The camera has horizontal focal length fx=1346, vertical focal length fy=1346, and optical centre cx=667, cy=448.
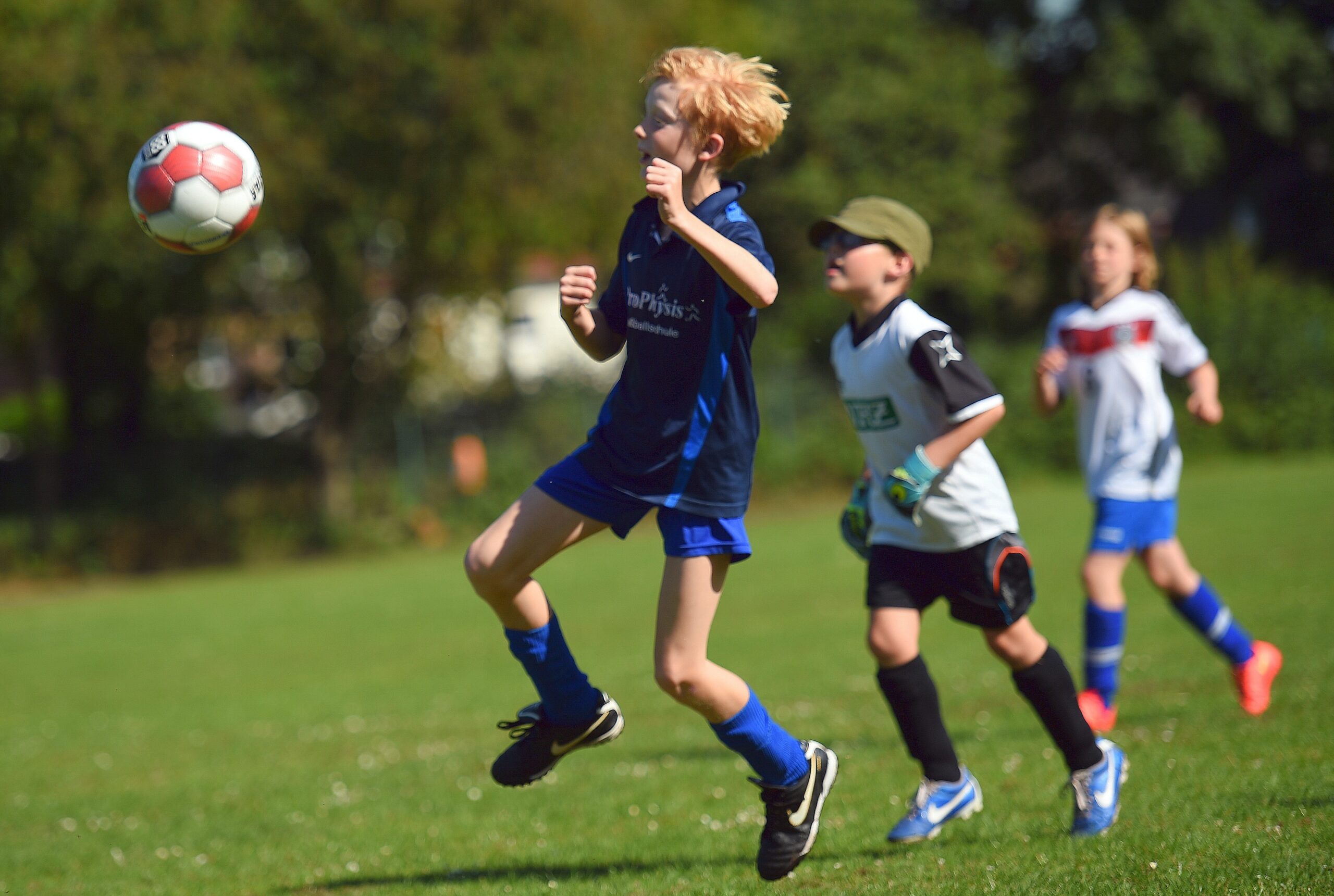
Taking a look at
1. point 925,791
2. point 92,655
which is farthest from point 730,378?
point 92,655

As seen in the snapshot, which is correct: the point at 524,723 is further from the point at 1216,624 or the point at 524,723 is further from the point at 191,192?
the point at 1216,624

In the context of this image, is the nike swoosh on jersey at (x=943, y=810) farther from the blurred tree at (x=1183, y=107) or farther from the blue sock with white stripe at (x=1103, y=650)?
the blurred tree at (x=1183, y=107)

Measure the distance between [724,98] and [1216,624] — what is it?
3.73m

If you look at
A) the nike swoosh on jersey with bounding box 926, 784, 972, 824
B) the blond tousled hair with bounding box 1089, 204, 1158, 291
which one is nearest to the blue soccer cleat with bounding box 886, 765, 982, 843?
the nike swoosh on jersey with bounding box 926, 784, 972, 824

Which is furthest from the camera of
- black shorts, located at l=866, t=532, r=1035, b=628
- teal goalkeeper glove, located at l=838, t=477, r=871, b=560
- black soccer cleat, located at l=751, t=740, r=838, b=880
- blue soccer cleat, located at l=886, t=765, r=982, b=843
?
teal goalkeeper glove, located at l=838, t=477, r=871, b=560

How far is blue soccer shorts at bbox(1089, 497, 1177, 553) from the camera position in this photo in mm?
6176

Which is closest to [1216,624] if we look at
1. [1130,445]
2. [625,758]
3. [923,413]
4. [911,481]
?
[1130,445]

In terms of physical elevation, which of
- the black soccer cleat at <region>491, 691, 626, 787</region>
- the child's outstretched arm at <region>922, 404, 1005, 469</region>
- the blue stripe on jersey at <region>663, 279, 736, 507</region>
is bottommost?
the black soccer cleat at <region>491, 691, 626, 787</region>

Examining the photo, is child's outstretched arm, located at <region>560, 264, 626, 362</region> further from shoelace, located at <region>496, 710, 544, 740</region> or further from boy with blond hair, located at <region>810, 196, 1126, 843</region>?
shoelace, located at <region>496, 710, 544, 740</region>

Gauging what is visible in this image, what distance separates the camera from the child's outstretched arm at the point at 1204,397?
6074 millimetres

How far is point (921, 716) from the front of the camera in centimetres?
453

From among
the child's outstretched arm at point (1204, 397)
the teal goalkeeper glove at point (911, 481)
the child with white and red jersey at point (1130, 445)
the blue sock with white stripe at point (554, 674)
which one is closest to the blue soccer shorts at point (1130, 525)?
the child with white and red jersey at point (1130, 445)

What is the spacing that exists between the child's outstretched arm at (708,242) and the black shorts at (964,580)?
123cm

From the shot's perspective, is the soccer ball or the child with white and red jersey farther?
the child with white and red jersey
